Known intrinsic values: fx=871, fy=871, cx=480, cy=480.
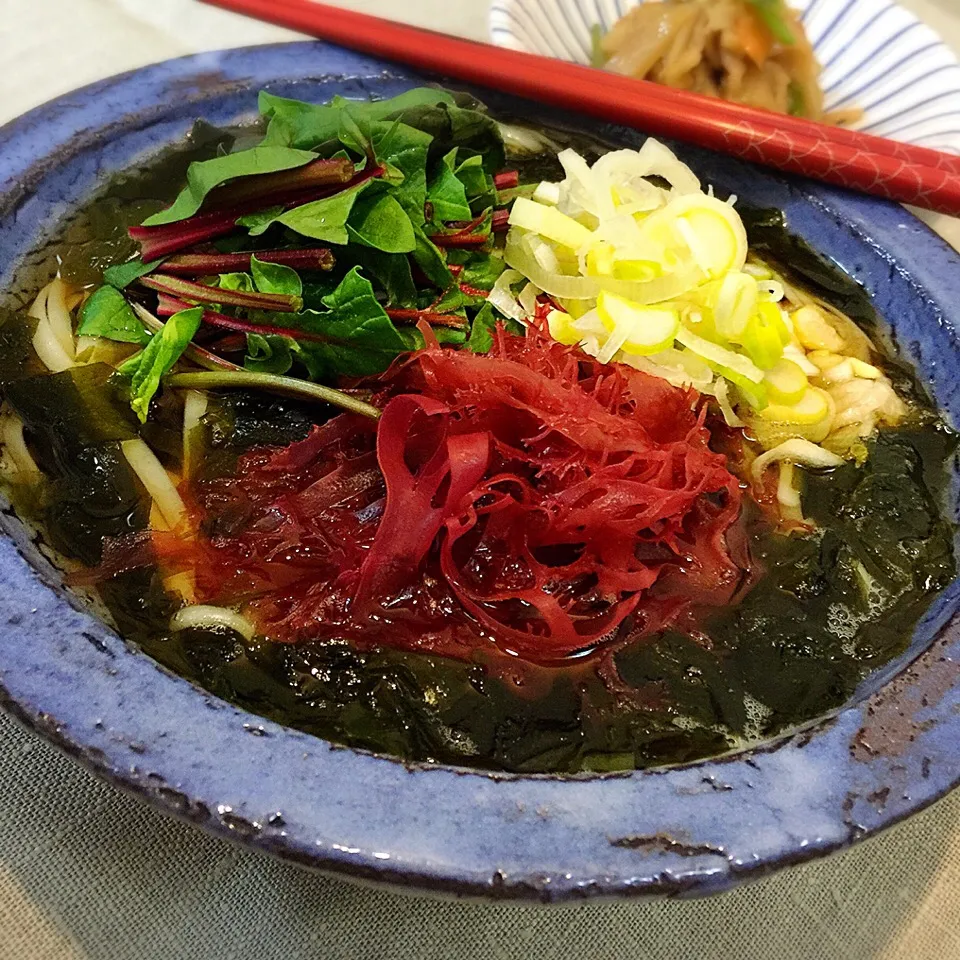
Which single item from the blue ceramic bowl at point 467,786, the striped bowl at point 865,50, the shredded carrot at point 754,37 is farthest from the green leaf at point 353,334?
the shredded carrot at point 754,37

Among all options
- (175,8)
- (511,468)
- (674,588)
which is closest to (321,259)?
(511,468)

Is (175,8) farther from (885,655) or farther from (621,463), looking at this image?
(885,655)

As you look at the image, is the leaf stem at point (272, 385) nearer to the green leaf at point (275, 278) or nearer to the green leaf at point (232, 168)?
the green leaf at point (275, 278)

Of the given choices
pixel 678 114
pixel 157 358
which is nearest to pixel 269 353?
pixel 157 358

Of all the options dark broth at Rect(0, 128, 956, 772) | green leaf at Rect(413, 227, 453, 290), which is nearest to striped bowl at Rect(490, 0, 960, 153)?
green leaf at Rect(413, 227, 453, 290)

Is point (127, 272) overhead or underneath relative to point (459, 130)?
underneath

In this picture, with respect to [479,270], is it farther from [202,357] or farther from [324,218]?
[202,357]
